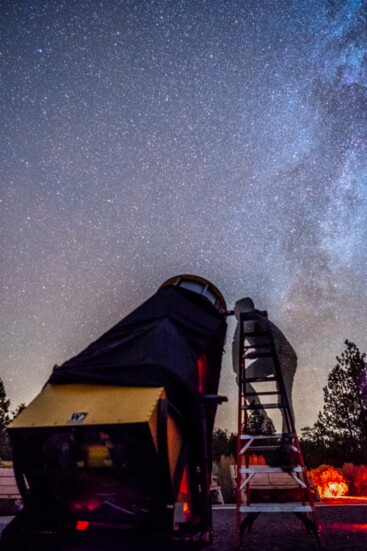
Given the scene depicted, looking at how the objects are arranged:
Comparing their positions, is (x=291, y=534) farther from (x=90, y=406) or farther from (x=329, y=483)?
(x=329, y=483)

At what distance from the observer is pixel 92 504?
3.34 metres

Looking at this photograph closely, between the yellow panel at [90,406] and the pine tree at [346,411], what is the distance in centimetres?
2452

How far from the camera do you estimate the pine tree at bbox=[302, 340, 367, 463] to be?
78.3 ft

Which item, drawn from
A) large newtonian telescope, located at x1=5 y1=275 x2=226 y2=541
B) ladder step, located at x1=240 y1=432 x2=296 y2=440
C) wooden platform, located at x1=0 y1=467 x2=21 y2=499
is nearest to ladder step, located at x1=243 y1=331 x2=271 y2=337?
ladder step, located at x1=240 y1=432 x2=296 y2=440

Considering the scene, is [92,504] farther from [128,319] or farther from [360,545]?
[360,545]

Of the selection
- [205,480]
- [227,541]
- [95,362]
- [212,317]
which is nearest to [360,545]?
[227,541]

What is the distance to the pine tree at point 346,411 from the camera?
78.3 ft

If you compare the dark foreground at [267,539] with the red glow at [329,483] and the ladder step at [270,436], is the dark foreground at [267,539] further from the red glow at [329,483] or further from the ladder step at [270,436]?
the red glow at [329,483]

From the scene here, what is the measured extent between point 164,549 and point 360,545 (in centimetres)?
253

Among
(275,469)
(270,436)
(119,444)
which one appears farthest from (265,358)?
(119,444)

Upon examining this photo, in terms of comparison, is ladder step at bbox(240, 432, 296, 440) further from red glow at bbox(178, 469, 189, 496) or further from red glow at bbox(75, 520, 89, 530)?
red glow at bbox(75, 520, 89, 530)

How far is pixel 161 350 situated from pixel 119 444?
0.93m

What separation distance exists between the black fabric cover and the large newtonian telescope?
0.01 m

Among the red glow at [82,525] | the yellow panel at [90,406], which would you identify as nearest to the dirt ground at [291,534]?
the red glow at [82,525]
